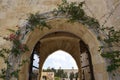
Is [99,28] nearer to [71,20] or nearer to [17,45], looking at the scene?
[71,20]

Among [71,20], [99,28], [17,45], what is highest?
[71,20]

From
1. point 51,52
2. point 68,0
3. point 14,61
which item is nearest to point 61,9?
point 68,0

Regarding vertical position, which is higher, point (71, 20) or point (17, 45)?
point (71, 20)

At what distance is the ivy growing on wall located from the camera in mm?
2838

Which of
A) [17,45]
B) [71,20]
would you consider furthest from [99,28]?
[17,45]

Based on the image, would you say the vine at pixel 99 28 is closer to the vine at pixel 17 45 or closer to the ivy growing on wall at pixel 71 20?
the ivy growing on wall at pixel 71 20

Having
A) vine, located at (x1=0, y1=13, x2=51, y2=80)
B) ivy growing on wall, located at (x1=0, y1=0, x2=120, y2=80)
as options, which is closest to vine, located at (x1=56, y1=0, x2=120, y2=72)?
ivy growing on wall, located at (x1=0, y1=0, x2=120, y2=80)

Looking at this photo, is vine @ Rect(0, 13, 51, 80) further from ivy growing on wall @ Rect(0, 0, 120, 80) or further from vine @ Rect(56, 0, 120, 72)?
vine @ Rect(56, 0, 120, 72)

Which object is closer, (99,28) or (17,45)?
(17,45)

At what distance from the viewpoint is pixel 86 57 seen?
414 centimetres

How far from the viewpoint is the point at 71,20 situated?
3168 mm

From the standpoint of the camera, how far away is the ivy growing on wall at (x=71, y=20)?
2838 mm

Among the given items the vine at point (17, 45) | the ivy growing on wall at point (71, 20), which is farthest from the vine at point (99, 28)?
the vine at point (17, 45)

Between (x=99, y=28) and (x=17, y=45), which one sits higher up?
(x=99, y=28)
